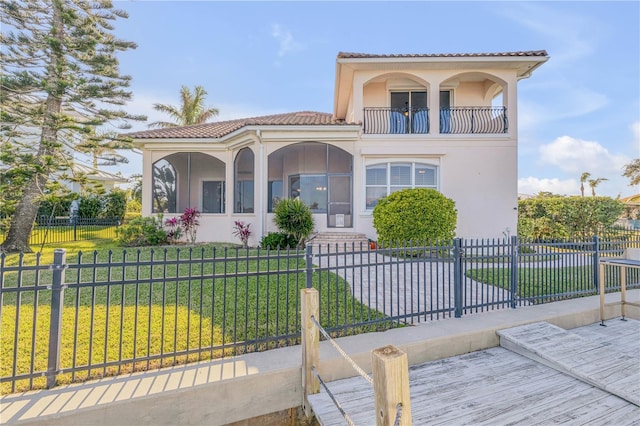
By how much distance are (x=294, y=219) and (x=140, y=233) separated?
21.8 ft

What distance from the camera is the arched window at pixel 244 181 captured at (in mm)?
14203

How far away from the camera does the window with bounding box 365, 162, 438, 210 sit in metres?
13.4

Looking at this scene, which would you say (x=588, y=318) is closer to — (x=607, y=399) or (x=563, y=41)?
(x=607, y=399)

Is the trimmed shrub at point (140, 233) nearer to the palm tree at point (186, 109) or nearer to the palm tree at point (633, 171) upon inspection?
the palm tree at point (186, 109)

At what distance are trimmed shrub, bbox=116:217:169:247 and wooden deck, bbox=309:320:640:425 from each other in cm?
1187

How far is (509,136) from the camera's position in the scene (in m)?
13.1

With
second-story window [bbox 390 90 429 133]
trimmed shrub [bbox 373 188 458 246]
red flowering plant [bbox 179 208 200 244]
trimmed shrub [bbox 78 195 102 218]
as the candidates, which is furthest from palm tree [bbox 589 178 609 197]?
trimmed shrub [bbox 78 195 102 218]

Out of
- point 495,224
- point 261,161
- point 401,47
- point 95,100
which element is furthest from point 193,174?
point 495,224

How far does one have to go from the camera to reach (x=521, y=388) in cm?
342

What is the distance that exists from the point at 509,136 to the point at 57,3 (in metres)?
19.1

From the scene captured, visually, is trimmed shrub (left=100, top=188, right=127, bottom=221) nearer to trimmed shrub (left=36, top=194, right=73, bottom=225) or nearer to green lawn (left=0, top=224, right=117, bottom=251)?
trimmed shrub (left=36, top=194, right=73, bottom=225)

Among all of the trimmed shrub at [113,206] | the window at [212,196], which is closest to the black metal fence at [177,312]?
the window at [212,196]

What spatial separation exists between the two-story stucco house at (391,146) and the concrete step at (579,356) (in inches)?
337

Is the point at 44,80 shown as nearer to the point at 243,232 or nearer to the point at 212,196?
the point at 212,196
